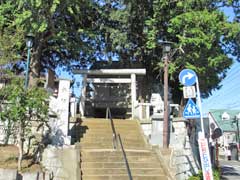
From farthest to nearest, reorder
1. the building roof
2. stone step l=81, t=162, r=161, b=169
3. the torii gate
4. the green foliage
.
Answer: the building roof
the torii gate
stone step l=81, t=162, r=161, b=169
the green foliage

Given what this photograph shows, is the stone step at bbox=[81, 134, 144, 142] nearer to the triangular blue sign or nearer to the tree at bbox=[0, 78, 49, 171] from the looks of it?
the tree at bbox=[0, 78, 49, 171]

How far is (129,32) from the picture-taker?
696 inches

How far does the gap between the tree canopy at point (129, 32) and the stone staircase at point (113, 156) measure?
139 inches

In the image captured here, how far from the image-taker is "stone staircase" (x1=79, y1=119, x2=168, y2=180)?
33.1 ft

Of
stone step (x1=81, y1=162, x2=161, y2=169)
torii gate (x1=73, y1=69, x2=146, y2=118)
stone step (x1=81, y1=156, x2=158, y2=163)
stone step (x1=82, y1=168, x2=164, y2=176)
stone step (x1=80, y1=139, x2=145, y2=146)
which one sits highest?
torii gate (x1=73, y1=69, x2=146, y2=118)

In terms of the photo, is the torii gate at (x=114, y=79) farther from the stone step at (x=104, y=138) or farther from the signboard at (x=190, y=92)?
the signboard at (x=190, y=92)

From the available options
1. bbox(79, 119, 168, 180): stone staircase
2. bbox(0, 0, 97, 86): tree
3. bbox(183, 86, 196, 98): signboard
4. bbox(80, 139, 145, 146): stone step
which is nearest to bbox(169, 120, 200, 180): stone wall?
bbox(79, 119, 168, 180): stone staircase

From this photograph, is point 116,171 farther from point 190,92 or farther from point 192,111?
point 190,92

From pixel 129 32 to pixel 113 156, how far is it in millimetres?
8248

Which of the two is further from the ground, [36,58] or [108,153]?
[36,58]

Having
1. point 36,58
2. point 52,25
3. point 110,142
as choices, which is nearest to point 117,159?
point 110,142

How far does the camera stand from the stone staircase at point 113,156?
10086 millimetres

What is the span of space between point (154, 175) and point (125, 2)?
9378 millimetres

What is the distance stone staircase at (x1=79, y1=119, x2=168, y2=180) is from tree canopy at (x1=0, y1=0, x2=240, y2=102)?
3542 mm
